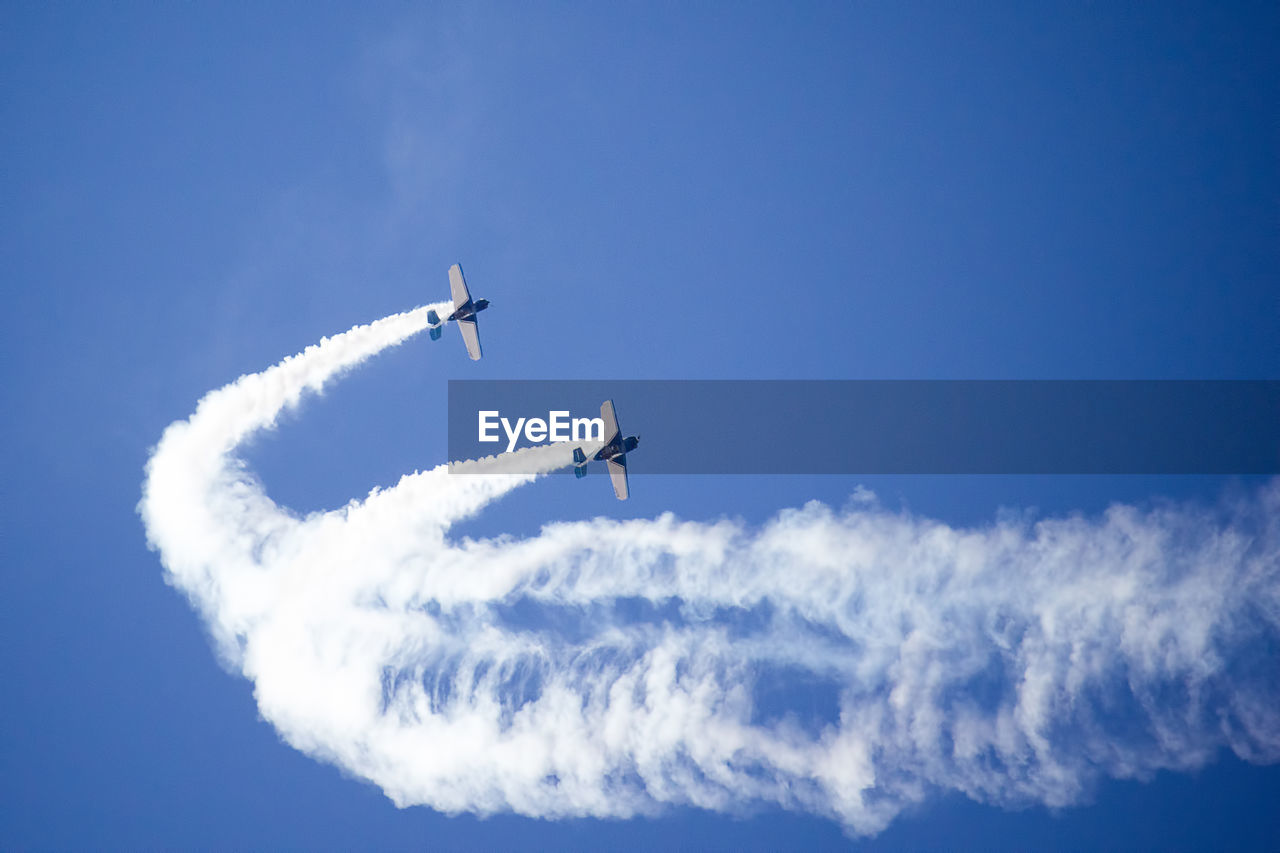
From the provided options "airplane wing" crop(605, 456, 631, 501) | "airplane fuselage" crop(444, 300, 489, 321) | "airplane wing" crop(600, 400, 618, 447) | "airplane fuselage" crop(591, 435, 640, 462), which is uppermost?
"airplane fuselage" crop(444, 300, 489, 321)

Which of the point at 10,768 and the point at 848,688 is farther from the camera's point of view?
the point at 10,768

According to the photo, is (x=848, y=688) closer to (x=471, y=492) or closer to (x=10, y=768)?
(x=471, y=492)

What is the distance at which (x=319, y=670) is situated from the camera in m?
38.8

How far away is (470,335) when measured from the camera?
42062 mm

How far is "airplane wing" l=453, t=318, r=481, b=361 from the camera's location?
138 ft

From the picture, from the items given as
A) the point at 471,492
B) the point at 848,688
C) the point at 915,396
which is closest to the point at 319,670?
the point at 471,492

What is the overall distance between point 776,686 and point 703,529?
24.3ft

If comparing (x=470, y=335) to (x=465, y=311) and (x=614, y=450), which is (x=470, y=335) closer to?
(x=465, y=311)

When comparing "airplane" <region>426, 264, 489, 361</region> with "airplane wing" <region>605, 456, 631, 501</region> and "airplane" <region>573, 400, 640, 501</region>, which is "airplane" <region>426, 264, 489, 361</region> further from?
"airplane wing" <region>605, 456, 631, 501</region>
